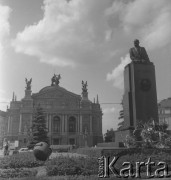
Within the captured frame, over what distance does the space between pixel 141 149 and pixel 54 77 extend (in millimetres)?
73400

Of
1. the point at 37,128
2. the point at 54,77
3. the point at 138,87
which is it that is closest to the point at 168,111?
the point at 54,77

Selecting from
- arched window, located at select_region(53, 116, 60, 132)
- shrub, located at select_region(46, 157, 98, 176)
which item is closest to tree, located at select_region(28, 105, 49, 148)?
arched window, located at select_region(53, 116, 60, 132)

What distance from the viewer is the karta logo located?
970 centimetres

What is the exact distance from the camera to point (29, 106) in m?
79.1

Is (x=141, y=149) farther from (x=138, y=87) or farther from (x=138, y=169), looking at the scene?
(x=138, y=87)

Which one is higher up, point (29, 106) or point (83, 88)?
point (83, 88)

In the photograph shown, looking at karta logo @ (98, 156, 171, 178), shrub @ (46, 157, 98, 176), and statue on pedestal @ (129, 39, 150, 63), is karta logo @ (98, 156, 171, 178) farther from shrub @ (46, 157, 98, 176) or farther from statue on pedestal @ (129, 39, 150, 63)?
statue on pedestal @ (129, 39, 150, 63)

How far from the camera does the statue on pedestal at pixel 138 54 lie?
59.3 ft

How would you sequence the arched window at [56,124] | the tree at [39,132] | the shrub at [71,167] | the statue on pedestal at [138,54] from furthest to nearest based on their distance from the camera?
the arched window at [56,124] < the tree at [39,132] < the statue on pedestal at [138,54] < the shrub at [71,167]

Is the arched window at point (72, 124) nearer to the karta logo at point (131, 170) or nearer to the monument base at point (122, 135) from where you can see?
the monument base at point (122, 135)

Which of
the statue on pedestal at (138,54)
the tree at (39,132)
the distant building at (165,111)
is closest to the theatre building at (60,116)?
the distant building at (165,111)

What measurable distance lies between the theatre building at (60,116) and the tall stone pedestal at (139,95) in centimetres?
6187

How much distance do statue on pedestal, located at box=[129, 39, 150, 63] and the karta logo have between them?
822 centimetres

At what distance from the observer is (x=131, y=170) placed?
10328mm
